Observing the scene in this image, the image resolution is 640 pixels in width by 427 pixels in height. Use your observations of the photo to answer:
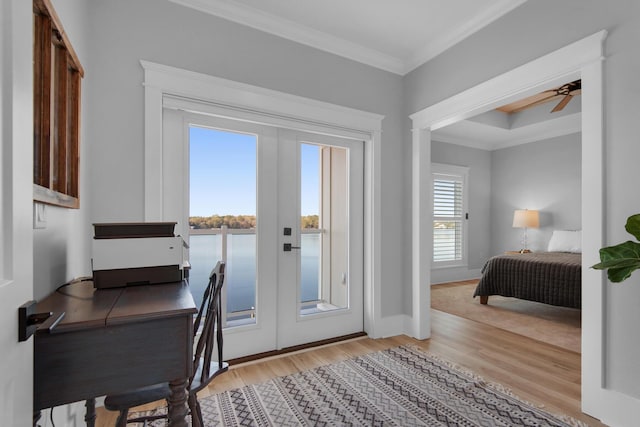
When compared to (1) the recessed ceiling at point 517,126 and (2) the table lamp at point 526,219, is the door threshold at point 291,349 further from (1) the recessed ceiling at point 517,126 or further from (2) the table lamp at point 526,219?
(2) the table lamp at point 526,219

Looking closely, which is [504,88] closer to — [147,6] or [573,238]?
[147,6]

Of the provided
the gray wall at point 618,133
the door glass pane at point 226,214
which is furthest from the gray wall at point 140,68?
the gray wall at point 618,133

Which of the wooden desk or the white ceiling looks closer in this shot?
the wooden desk

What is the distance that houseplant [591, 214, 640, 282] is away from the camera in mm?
1495

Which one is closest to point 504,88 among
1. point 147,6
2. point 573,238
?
point 147,6

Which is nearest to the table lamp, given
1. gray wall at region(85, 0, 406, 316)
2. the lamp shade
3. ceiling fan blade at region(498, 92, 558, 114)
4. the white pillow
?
the lamp shade

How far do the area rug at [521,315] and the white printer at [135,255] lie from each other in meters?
3.42

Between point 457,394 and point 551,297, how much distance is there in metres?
2.41

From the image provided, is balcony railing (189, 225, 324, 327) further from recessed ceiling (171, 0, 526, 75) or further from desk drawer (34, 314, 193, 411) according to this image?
recessed ceiling (171, 0, 526, 75)

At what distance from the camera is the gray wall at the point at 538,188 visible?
17.6ft

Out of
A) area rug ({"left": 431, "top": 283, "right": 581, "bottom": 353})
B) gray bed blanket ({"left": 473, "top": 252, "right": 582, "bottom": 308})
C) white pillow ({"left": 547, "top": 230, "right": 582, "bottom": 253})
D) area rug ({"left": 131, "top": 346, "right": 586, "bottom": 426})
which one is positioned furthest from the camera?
white pillow ({"left": 547, "top": 230, "right": 582, "bottom": 253})

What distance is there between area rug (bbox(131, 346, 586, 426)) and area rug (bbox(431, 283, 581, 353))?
139 cm

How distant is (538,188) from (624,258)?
5.02 m

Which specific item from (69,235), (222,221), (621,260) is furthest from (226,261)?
(621,260)
